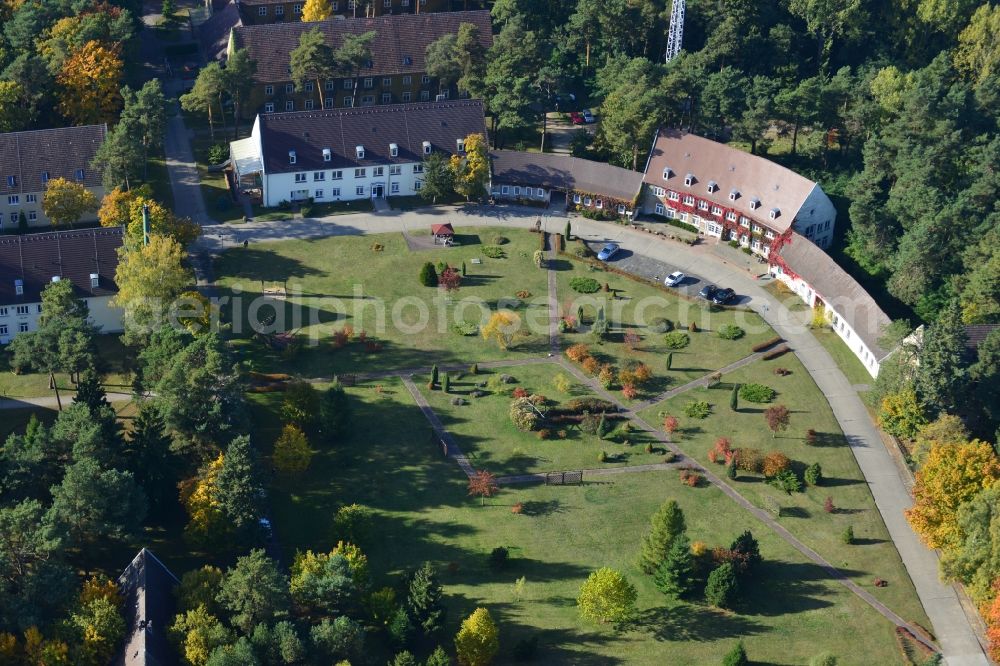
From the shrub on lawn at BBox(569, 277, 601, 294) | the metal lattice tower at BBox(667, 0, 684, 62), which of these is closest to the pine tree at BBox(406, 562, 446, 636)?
the shrub on lawn at BBox(569, 277, 601, 294)

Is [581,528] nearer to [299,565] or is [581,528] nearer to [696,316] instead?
[299,565]

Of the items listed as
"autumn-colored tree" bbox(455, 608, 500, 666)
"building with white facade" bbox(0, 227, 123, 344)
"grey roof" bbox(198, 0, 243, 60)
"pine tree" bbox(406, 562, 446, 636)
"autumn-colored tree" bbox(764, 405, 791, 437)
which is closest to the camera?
"autumn-colored tree" bbox(455, 608, 500, 666)

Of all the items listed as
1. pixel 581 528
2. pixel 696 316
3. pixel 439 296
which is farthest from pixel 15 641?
pixel 696 316

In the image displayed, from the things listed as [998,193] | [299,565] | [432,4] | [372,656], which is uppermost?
[432,4]

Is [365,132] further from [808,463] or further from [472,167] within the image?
[808,463]

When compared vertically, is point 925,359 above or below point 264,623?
above

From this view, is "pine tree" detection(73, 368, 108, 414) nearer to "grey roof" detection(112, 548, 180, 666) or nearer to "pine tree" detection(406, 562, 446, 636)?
"grey roof" detection(112, 548, 180, 666)
